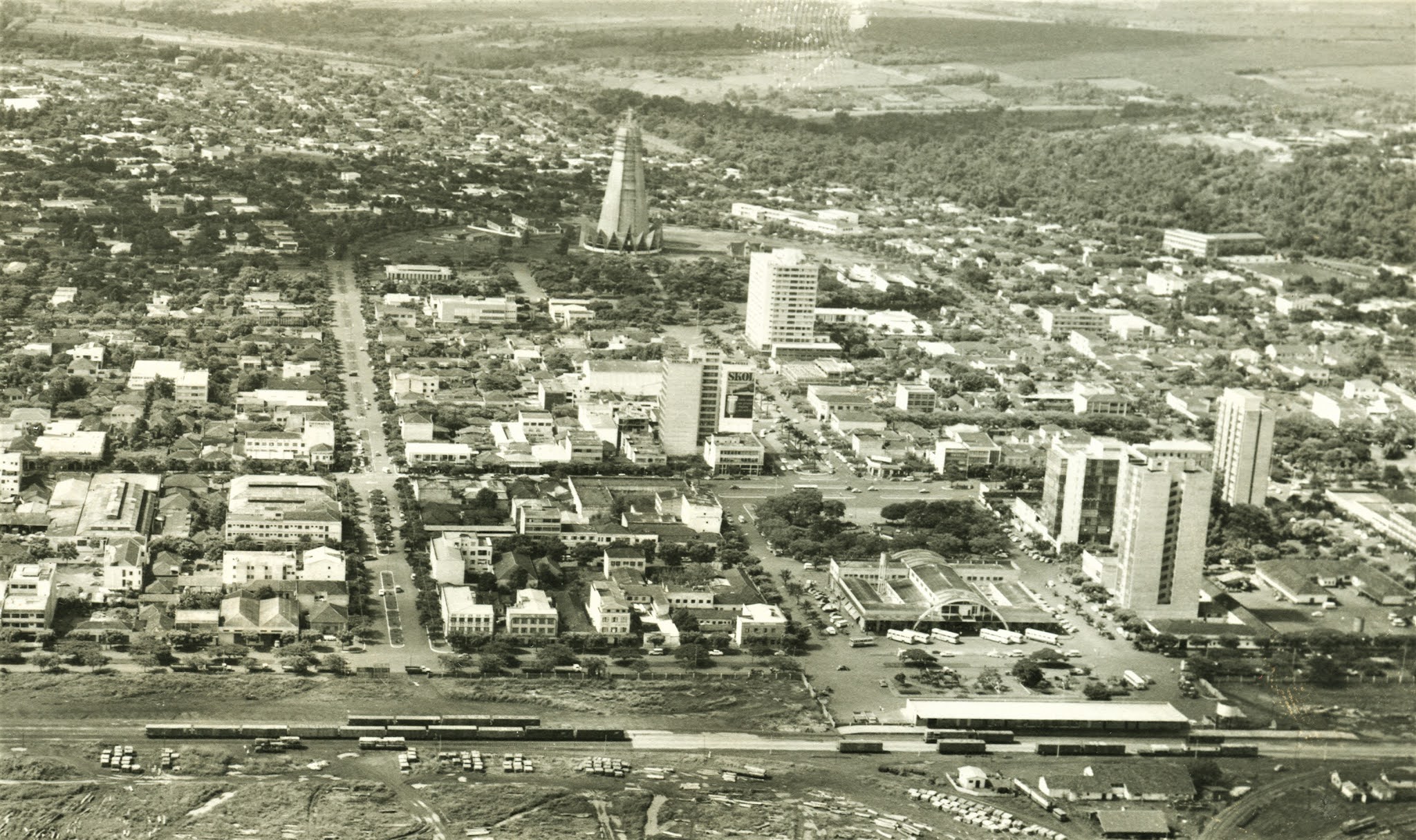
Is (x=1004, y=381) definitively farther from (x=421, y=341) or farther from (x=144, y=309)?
(x=144, y=309)

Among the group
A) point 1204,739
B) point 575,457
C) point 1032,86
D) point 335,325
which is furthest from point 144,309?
point 1032,86

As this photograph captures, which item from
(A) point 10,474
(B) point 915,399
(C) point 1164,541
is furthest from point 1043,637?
(A) point 10,474

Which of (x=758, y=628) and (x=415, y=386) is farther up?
(x=415, y=386)

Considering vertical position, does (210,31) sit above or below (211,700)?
above

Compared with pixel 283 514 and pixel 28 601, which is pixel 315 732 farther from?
A: pixel 283 514

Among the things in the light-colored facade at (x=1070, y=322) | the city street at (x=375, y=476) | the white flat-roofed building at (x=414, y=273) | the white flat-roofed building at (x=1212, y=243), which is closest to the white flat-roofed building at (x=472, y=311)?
the city street at (x=375, y=476)
